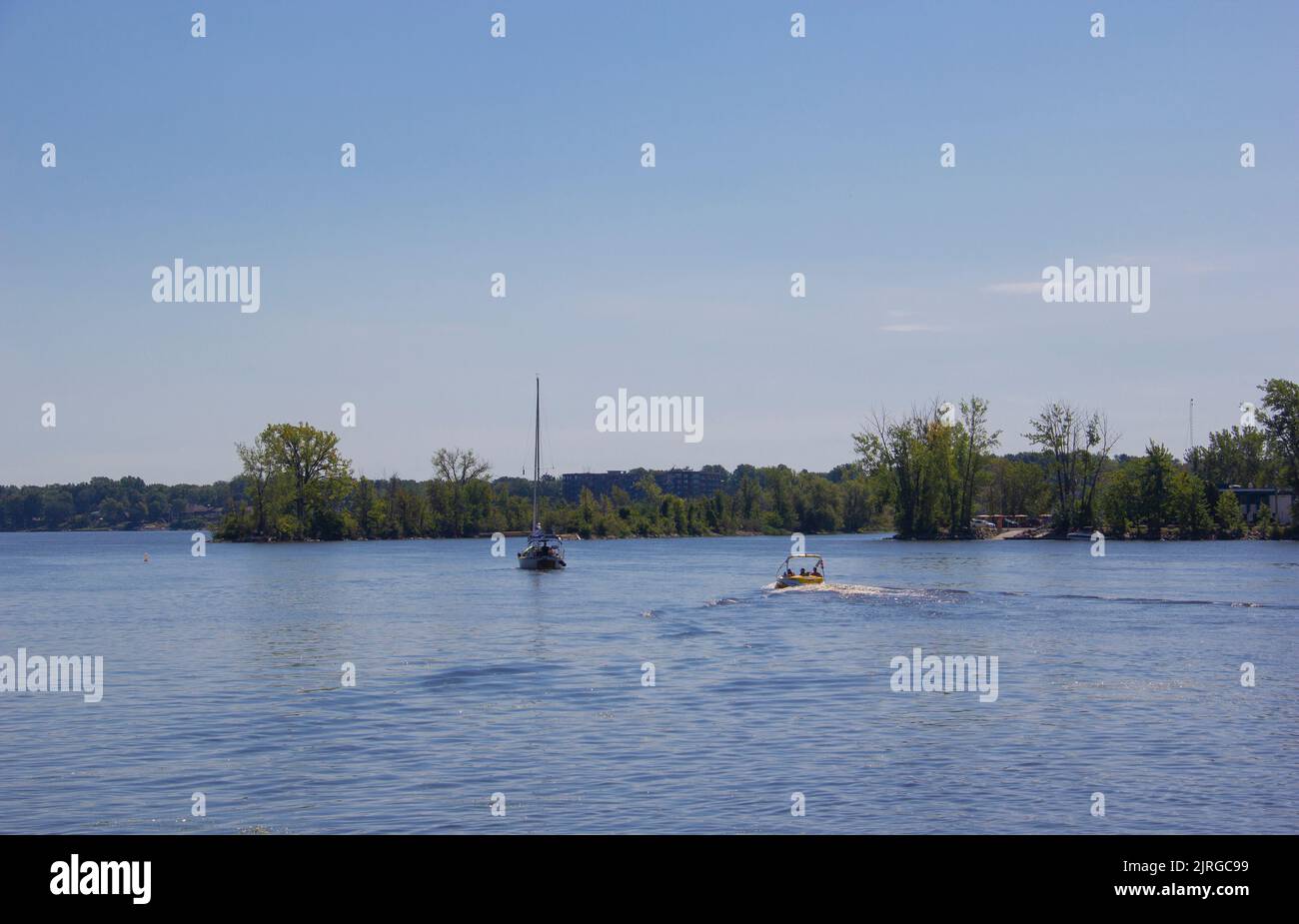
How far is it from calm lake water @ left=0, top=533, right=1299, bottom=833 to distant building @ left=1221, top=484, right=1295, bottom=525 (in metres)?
117

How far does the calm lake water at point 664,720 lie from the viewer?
61.9 ft

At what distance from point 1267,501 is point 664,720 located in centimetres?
17282

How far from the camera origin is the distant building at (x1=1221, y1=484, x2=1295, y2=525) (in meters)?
166

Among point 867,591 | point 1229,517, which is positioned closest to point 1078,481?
point 1229,517

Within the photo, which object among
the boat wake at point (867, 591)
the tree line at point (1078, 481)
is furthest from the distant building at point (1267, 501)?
the boat wake at point (867, 591)

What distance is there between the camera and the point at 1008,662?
121 ft

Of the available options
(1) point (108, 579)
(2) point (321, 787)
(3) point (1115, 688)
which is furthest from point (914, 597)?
(1) point (108, 579)

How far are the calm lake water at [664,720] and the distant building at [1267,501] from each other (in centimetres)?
11668

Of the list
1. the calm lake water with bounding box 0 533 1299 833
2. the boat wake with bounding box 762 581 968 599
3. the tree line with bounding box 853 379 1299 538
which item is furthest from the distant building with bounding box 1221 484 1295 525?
the calm lake water with bounding box 0 533 1299 833

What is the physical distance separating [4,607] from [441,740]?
52401mm

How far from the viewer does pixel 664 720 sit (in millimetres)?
27141
